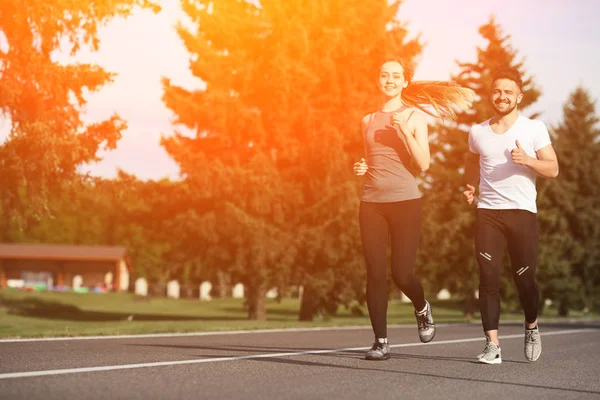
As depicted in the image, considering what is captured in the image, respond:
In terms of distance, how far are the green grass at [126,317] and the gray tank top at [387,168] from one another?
198 inches

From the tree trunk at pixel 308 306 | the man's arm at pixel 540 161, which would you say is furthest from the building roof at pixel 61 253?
the man's arm at pixel 540 161

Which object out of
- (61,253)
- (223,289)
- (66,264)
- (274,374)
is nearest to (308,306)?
(274,374)

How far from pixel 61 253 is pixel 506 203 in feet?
251

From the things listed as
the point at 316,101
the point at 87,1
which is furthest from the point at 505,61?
the point at 87,1

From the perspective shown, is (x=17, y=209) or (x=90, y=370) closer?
(x=90, y=370)

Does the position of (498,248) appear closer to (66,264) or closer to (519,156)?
(519,156)

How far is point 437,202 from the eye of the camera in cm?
2798

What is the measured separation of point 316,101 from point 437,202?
5397 mm

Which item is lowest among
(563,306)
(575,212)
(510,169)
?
(563,306)

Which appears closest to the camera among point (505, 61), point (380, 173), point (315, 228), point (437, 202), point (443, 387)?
point (443, 387)

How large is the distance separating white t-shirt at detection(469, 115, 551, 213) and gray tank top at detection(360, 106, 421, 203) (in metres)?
0.62

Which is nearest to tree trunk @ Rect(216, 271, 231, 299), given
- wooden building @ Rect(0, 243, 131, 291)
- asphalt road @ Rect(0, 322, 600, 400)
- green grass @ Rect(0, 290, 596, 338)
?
green grass @ Rect(0, 290, 596, 338)

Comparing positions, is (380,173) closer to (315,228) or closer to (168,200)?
(315,228)

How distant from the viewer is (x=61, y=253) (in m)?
79.7
